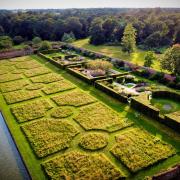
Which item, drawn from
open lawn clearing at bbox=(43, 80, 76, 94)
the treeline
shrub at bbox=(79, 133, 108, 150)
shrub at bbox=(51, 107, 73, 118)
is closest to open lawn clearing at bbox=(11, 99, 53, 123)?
shrub at bbox=(51, 107, 73, 118)

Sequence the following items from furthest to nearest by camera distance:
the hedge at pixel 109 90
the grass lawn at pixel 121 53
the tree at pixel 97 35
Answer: the tree at pixel 97 35 → the grass lawn at pixel 121 53 → the hedge at pixel 109 90

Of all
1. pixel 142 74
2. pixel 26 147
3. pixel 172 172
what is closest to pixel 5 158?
pixel 26 147

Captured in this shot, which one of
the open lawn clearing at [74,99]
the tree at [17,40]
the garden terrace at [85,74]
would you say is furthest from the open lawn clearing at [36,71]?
the tree at [17,40]

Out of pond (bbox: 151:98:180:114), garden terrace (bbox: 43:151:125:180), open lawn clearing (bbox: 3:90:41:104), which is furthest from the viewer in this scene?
open lawn clearing (bbox: 3:90:41:104)

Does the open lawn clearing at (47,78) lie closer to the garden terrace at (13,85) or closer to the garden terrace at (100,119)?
the garden terrace at (13,85)

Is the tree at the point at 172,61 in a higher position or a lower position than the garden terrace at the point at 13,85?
higher

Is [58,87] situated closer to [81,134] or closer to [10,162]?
[81,134]

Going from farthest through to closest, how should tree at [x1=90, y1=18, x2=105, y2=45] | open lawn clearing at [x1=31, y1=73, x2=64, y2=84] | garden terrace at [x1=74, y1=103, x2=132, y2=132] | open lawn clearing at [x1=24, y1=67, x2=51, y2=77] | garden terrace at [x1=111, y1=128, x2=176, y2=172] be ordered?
tree at [x1=90, y1=18, x2=105, y2=45] → open lawn clearing at [x1=24, y1=67, x2=51, y2=77] → open lawn clearing at [x1=31, y1=73, x2=64, y2=84] → garden terrace at [x1=74, y1=103, x2=132, y2=132] → garden terrace at [x1=111, y1=128, x2=176, y2=172]

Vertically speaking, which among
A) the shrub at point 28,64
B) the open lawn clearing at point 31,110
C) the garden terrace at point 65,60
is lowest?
the open lawn clearing at point 31,110

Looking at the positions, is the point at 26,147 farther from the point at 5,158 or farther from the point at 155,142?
the point at 155,142

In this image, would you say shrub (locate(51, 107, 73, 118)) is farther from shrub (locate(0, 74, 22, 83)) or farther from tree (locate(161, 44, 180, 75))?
tree (locate(161, 44, 180, 75))
